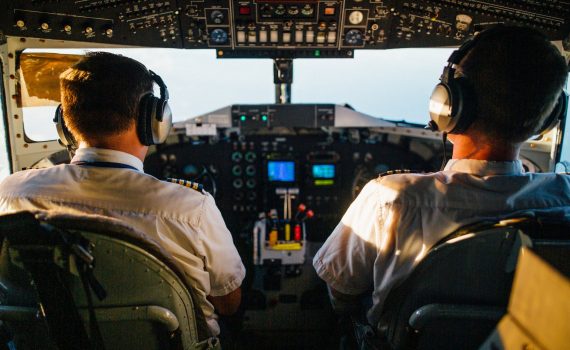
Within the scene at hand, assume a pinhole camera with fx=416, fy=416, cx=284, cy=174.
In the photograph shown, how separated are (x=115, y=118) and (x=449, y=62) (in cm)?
99

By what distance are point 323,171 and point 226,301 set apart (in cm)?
134

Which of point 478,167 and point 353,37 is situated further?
point 353,37

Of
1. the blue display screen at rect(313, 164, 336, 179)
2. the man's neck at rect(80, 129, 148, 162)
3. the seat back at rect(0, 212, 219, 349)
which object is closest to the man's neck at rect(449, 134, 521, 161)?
the seat back at rect(0, 212, 219, 349)

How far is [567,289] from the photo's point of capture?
0.47m

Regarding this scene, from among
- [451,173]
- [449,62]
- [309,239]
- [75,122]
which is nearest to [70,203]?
[75,122]

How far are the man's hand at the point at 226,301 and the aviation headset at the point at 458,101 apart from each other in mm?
838

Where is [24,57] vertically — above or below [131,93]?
above

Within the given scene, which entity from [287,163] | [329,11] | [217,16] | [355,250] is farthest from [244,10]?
[355,250]

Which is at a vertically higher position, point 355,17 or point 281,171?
point 355,17

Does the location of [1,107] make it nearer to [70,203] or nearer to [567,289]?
[70,203]

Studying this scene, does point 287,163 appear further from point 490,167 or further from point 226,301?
point 490,167

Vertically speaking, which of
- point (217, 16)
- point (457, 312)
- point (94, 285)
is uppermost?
point (217, 16)

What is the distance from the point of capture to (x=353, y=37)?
2336mm

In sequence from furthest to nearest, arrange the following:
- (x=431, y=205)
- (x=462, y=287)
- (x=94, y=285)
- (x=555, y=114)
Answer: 1. (x=555, y=114)
2. (x=431, y=205)
3. (x=462, y=287)
4. (x=94, y=285)
